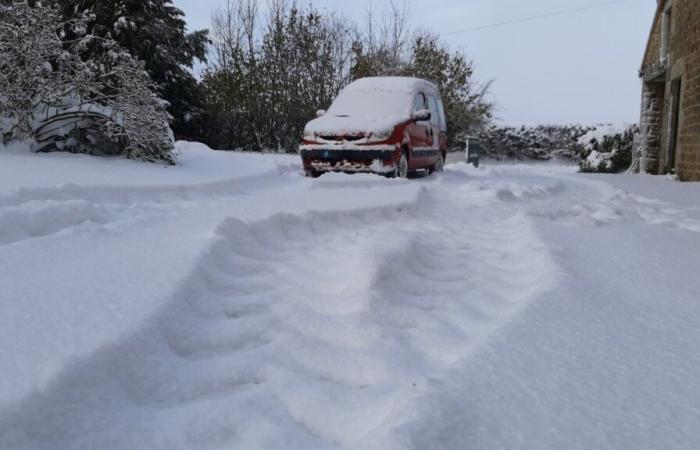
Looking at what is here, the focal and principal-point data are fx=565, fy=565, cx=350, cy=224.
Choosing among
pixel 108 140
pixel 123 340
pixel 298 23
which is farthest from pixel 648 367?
pixel 298 23

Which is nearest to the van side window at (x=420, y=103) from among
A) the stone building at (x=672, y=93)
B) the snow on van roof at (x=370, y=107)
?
the snow on van roof at (x=370, y=107)

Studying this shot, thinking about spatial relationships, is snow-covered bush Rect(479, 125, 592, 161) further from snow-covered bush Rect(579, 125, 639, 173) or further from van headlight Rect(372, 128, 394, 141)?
van headlight Rect(372, 128, 394, 141)

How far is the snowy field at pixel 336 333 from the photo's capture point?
150 cm

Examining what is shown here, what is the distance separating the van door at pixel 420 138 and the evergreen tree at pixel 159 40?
21.9 ft

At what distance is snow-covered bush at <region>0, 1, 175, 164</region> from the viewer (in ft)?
23.9

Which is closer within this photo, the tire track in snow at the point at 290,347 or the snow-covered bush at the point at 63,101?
Result: the tire track in snow at the point at 290,347

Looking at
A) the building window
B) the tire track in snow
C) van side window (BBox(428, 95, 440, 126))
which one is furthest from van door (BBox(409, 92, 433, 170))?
the building window

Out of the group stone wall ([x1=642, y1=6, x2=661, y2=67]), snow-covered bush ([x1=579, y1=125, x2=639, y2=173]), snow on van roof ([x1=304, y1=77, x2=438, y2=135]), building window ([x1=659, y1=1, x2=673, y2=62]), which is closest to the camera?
snow on van roof ([x1=304, y1=77, x2=438, y2=135])

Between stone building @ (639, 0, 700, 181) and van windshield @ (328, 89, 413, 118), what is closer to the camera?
van windshield @ (328, 89, 413, 118)

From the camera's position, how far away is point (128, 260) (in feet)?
9.48

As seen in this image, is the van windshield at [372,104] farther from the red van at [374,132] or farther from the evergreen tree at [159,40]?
the evergreen tree at [159,40]

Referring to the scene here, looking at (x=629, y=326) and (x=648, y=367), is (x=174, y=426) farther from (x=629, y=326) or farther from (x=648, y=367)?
(x=629, y=326)

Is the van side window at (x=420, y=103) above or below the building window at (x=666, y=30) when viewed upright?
below

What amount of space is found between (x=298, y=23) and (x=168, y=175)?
17.2m
